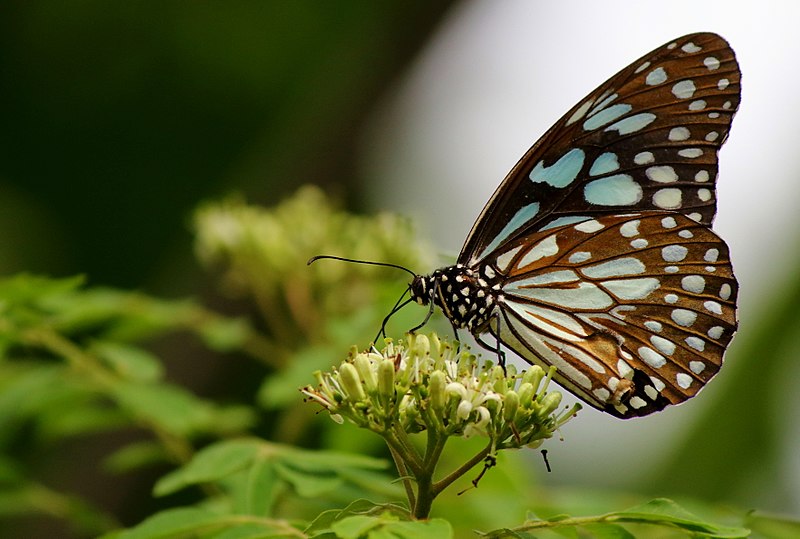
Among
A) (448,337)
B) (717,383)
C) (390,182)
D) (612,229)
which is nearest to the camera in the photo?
(448,337)

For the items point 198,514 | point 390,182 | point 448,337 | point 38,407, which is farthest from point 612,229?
point 390,182

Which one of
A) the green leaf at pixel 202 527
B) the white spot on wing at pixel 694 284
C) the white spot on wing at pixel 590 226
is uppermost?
the white spot on wing at pixel 590 226

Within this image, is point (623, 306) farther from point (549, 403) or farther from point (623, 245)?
point (549, 403)

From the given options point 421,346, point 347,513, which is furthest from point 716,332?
point 347,513

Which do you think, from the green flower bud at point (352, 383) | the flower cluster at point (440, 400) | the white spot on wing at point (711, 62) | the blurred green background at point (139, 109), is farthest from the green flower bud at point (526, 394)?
the blurred green background at point (139, 109)

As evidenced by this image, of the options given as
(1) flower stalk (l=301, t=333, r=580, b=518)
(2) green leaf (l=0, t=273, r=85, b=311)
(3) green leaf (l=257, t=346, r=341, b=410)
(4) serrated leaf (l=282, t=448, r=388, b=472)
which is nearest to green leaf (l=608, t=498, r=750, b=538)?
(1) flower stalk (l=301, t=333, r=580, b=518)

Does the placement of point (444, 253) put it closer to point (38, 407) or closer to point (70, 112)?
point (38, 407)

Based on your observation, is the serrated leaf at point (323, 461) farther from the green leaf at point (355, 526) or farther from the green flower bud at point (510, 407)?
the green leaf at point (355, 526)
